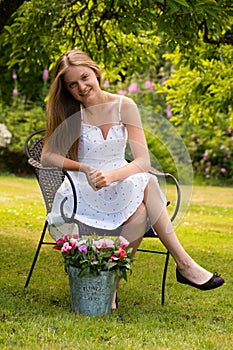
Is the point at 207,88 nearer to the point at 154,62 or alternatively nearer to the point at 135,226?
the point at 154,62

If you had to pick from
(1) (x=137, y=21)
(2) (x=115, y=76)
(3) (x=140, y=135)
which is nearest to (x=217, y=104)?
(2) (x=115, y=76)

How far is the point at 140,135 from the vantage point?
3.26 metres

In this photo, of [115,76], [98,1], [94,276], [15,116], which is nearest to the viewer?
[94,276]

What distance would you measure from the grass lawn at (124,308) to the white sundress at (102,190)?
399 mm

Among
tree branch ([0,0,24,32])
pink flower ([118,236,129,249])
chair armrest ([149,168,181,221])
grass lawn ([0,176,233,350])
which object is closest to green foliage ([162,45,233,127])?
grass lawn ([0,176,233,350])

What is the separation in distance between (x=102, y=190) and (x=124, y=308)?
1.75 ft

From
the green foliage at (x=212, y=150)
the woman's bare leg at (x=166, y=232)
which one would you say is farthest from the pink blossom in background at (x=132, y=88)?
the woman's bare leg at (x=166, y=232)

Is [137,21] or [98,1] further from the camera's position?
[98,1]

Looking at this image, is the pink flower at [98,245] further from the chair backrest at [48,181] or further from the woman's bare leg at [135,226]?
the chair backrest at [48,181]

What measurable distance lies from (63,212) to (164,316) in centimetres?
64

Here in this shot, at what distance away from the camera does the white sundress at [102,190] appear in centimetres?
317

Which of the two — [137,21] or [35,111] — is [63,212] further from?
[35,111]

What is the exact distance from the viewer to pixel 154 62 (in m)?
6.89

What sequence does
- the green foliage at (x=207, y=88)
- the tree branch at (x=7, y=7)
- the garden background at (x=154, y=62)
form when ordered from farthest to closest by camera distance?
the green foliage at (x=207, y=88)
the tree branch at (x=7, y=7)
the garden background at (x=154, y=62)
